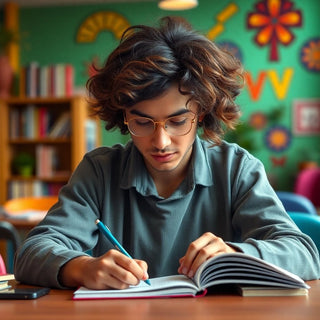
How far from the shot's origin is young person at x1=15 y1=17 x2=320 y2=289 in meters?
1.57

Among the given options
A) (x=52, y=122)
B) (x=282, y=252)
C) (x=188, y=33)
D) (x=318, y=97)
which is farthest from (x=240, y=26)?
(x=282, y=252)

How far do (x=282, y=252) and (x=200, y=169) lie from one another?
42 centimetres

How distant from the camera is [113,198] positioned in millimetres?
1730

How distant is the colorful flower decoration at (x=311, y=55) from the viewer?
7414mm

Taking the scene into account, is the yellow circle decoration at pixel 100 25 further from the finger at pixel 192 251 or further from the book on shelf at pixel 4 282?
the finger at pixel 192 251

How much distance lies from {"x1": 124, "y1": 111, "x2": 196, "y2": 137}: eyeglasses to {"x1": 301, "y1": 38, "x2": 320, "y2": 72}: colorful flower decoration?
6.14 m

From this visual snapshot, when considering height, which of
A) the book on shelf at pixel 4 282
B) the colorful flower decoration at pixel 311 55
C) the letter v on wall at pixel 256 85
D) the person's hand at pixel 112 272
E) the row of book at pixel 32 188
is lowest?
the row of book at pixel 32 188

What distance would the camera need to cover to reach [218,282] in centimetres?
124

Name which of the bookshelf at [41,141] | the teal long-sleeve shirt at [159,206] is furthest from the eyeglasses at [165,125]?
the bookshelf at [41,141]

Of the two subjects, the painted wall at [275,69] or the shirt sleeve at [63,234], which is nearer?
the shirt sleeve at [63,234]

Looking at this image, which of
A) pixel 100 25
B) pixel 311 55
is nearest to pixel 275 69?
pixel 311 55

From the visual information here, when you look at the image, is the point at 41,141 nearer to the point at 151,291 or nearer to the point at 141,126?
the point at 141,126

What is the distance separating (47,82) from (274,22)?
281 centimetres

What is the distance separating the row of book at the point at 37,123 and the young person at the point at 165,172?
4863mm
